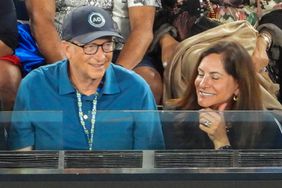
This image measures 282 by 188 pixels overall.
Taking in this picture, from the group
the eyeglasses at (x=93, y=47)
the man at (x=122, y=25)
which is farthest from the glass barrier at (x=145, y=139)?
the man at (x=122, y=25)

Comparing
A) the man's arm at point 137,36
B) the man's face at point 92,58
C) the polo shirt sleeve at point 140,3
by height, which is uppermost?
the polo shirt sleeve at point 140,3

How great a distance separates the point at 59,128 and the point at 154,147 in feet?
0.99

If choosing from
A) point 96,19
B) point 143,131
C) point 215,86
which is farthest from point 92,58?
point 215,86

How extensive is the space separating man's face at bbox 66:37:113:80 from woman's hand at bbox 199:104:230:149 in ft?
1.26

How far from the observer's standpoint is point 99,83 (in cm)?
265

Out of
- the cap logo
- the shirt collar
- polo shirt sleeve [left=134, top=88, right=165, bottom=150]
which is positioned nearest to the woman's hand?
polo shirt sleeve [left=134, top=88, right=165, bottom=150]

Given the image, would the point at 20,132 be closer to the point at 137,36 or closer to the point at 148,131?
the point at 148,131

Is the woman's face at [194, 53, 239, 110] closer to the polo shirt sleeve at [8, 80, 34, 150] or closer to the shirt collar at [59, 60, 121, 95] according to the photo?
the shirt collar at [59, 60, 121, 95]

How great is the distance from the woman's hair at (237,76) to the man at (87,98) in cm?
16

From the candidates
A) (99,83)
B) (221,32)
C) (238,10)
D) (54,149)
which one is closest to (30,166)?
(54,149)

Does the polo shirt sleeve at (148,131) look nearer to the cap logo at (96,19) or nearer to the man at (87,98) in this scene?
the man at (87,98)

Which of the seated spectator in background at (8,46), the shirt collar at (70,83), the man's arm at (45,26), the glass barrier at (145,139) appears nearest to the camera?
the glass barrier at (145,139)

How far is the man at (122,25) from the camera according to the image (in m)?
2.97

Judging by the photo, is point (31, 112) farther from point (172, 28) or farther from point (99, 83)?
point (172, 28)
